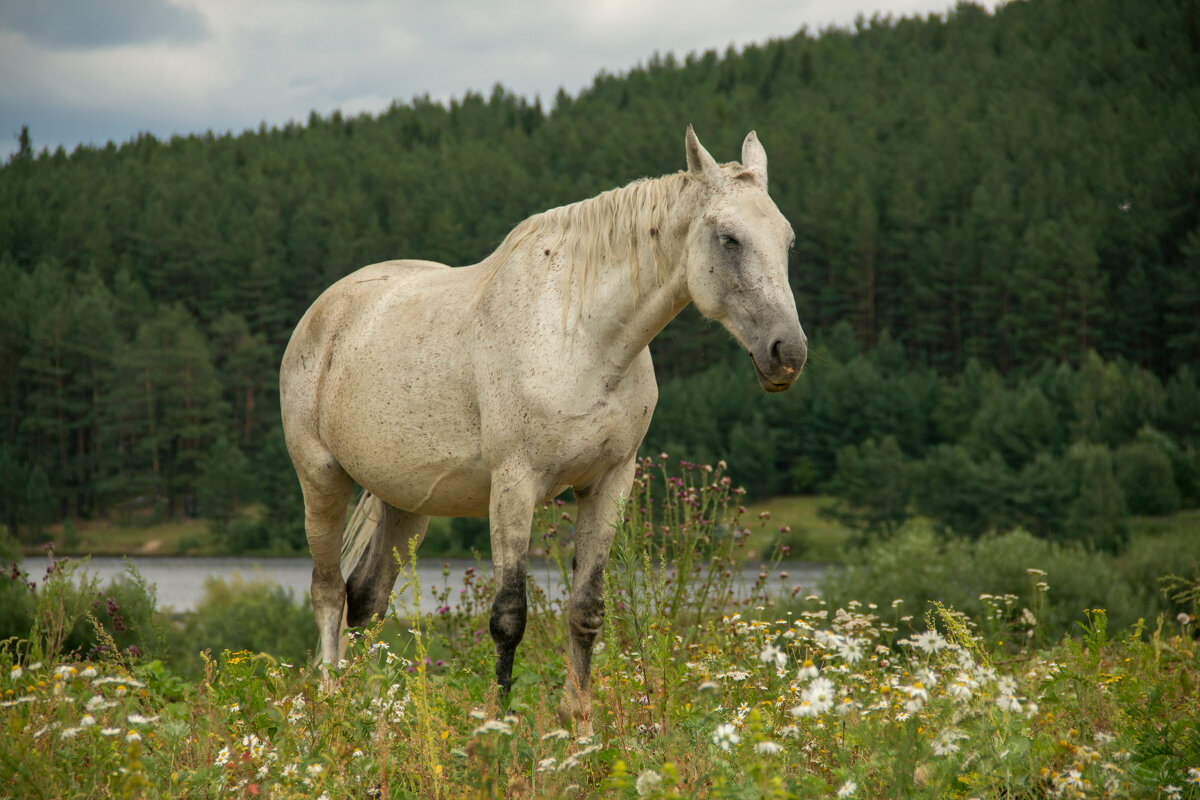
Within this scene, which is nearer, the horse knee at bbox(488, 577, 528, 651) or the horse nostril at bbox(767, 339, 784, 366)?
the horse nostril at bbox(767, 339, 784, 366)

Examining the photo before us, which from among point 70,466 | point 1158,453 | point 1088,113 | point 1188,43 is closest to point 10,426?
point 70,466

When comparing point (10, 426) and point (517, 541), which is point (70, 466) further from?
point (517, 541)

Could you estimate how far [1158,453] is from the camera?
154 ft

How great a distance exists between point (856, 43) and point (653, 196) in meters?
139

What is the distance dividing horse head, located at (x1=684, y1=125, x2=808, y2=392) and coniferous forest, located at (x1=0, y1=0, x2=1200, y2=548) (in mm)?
43511

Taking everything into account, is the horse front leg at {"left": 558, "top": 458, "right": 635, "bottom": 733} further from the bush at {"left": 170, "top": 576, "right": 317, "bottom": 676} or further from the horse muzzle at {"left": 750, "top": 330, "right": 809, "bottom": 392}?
the bush at {"left": 170, "top": 576, "right": 317, "bottom": 676}

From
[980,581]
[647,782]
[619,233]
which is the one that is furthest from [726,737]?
[980,581]

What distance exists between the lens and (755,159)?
13.6 feet

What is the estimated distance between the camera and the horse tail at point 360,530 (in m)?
5.28

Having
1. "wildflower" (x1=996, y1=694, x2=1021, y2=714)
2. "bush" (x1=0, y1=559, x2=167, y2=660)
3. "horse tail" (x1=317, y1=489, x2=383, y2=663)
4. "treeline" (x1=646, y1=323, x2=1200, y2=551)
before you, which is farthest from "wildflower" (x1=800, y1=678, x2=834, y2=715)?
"treeline" (x1=646, y1=323, x2=1200, y2=551)

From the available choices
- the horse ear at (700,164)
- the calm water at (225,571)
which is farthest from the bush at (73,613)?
the calm water at (225,571)

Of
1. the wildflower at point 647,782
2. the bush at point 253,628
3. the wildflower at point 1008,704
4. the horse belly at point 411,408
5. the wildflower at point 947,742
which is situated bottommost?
the bush at point 253,628

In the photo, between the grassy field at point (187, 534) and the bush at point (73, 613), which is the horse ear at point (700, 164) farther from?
the grassy field at point (187, 534)

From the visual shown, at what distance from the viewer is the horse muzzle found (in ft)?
11.6
